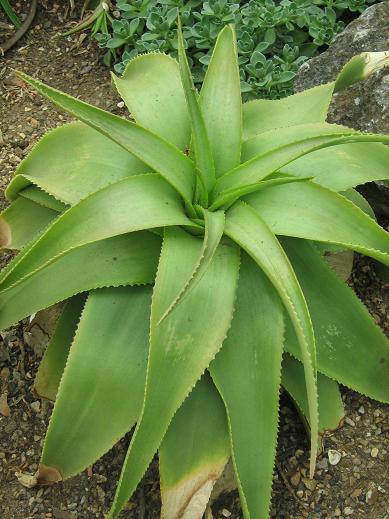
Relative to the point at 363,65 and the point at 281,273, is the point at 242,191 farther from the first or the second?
the point at 363,65

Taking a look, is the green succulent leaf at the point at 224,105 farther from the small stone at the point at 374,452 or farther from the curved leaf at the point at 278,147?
the small stone at the point at 374,452

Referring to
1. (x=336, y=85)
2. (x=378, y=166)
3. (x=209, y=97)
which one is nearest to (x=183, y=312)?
(x=209, y=97)

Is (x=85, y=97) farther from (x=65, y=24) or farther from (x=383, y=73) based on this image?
(x=383, y=73)

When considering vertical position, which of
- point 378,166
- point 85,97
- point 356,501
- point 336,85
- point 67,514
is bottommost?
point 356,501

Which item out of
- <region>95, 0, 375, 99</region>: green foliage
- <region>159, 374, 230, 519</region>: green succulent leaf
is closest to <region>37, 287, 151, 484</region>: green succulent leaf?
<region>159, 374, 230, 519</region>: green succulent leaf

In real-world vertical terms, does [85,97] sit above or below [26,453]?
above

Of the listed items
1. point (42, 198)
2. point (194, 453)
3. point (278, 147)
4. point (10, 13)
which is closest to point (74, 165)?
point (42, 198)

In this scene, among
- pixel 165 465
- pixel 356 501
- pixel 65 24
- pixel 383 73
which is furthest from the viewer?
pixel 65 24
